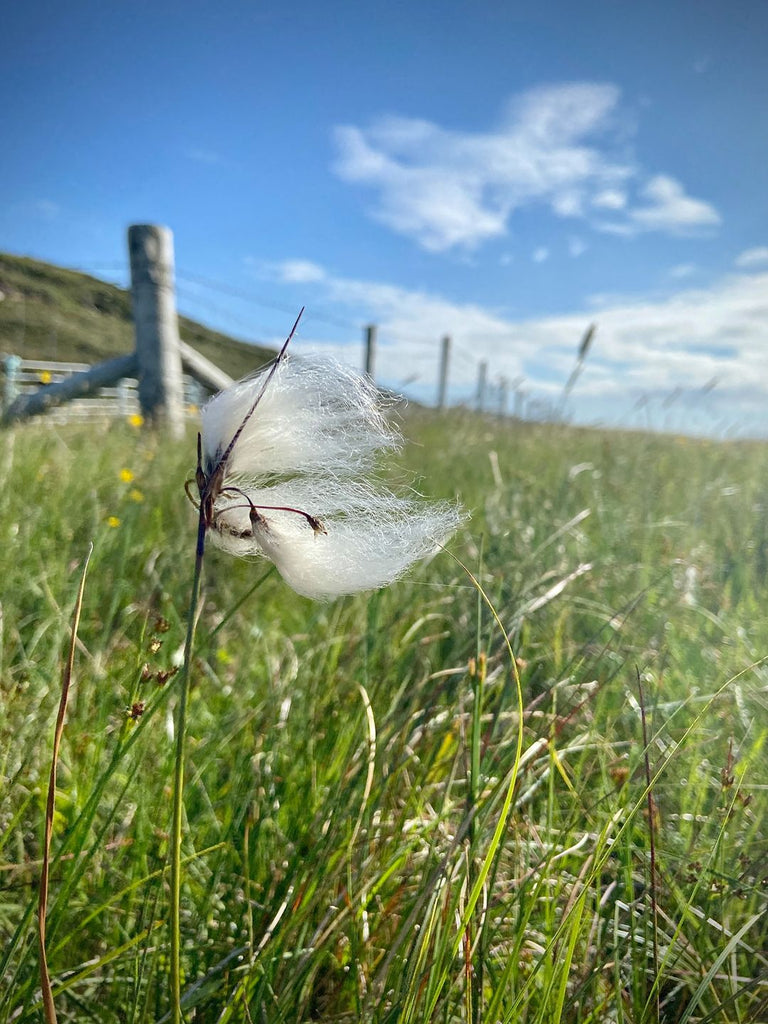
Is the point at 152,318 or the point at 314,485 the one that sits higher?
the point at 152,318

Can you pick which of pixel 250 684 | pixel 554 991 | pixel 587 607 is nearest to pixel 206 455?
pixel 554 991

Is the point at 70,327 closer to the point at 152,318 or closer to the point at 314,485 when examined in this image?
the point at 152,318

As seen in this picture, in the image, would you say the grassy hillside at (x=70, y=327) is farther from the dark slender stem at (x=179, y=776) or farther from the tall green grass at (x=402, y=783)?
the dark slender stem at (x=179, y=776)

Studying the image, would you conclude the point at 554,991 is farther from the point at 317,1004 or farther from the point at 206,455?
the point at 206,455

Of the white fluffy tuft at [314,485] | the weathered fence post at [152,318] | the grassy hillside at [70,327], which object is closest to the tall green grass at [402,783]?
the white fluffy tuft at [314,485]

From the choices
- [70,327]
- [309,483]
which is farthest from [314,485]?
[70,327]

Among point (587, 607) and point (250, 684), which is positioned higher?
point (587, 607)

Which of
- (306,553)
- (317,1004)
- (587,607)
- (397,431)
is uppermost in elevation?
(397,431)

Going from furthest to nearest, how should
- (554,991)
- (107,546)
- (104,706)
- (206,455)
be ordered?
(107,546) < (104,706) < (554,991) < (206,455)
